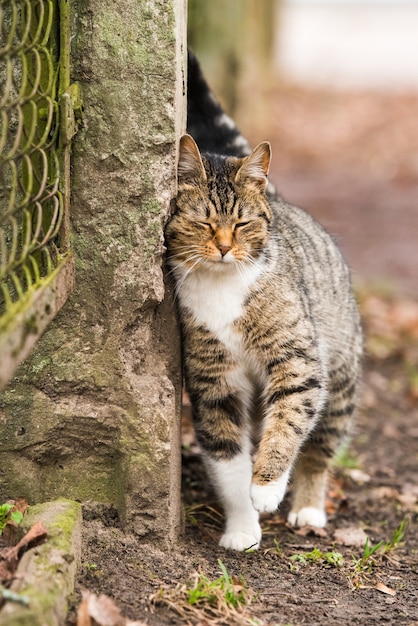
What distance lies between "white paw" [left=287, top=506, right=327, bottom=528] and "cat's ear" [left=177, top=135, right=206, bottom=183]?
1.72 m

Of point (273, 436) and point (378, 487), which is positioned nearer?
point (273, 436)

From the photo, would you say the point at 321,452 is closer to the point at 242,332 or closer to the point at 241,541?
the point at 241,541

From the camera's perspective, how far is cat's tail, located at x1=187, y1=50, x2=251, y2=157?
175 inches

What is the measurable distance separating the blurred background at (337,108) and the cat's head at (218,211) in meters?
2.09

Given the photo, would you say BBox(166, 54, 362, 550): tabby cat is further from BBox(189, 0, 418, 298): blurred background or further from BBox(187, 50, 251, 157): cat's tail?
BBox(189, 0, 418, 298): blurred background

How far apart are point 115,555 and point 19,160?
1.46 metres

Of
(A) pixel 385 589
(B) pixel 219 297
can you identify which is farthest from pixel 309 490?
(B) pixel 219 297

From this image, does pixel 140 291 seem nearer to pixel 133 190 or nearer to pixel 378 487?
pixel 133 190

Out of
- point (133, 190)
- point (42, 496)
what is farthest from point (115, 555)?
point (133, 190)

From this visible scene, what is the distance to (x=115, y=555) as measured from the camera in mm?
3326

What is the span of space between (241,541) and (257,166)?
5.16ft

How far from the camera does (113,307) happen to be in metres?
3.39

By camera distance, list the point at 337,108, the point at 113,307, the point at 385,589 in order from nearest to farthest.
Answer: the point at 113,307 < the point at 385,589 < the point at 337,108

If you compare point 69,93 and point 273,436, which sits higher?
point 69,93
